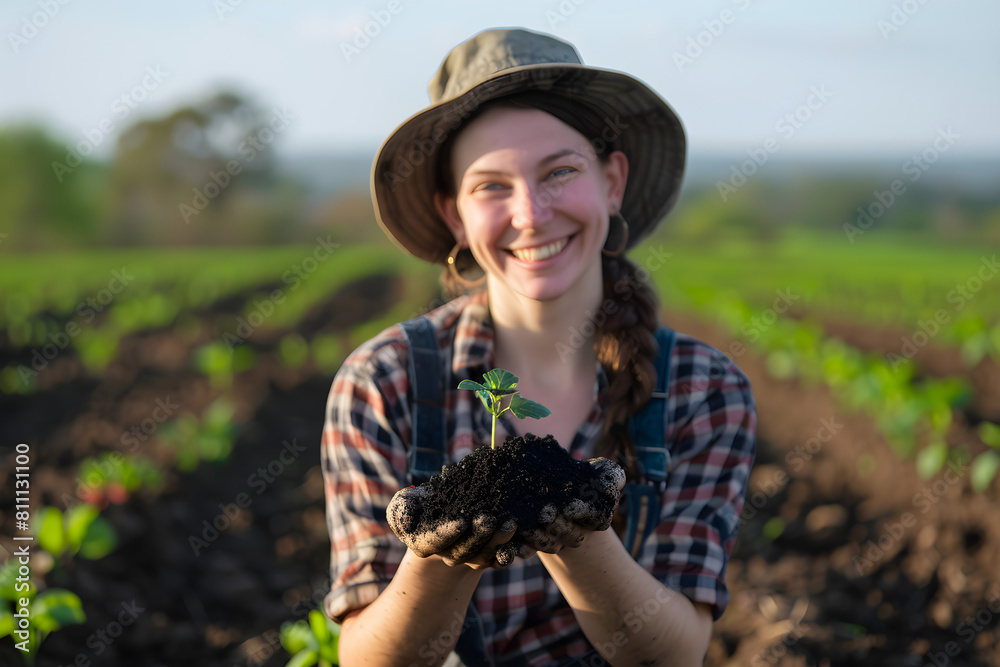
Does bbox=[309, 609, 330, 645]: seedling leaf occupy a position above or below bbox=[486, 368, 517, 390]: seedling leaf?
below

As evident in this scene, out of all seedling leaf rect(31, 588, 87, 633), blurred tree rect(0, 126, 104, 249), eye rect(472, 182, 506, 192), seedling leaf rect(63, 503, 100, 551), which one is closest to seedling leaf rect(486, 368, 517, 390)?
eye rect(472, 182, 506, 192)

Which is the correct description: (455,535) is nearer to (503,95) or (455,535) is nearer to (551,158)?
(551,158)

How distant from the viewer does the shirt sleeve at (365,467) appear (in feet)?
5.29

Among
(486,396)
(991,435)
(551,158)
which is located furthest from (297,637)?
(991,435)

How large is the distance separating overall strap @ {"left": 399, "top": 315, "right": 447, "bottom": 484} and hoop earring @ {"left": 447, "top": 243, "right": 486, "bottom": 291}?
27 cm

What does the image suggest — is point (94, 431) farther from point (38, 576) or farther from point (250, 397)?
point (38, 576)

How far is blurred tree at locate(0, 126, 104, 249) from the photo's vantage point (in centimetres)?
1777

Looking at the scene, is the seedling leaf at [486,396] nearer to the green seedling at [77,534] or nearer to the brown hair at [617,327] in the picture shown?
the brown hair at [617,327]

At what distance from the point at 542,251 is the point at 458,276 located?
1.23 ft

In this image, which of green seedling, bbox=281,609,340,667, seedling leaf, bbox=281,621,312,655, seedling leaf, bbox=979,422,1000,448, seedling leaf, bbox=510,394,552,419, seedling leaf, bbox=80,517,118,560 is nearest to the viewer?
seedling leaf, bbox=510,394,552,419

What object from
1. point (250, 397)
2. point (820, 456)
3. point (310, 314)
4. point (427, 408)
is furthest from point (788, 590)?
point (310, 314)

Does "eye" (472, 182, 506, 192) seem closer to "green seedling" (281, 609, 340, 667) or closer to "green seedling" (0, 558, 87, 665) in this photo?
"green seedling" (281, 609, 340, 667)

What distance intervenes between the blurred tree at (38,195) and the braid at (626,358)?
18.8m

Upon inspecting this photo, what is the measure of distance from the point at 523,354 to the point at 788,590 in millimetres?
1884
